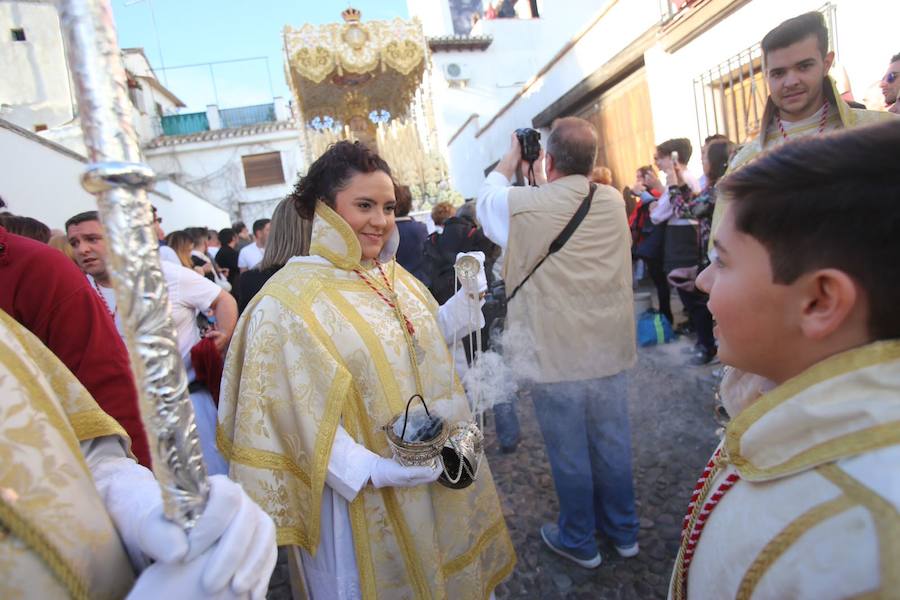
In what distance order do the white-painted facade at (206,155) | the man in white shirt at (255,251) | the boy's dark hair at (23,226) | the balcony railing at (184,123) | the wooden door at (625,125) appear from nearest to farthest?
the boy's dark hair at (23,226), the man in white shirt at (255,251), the wooden door at (625,125), the white-painted facade at (206,155), the balcony railing at (184,123)

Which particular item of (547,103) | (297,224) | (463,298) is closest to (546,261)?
(463,298)

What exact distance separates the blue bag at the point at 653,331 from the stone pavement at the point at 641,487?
273 millimetres

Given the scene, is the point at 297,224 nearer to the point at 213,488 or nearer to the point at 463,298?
the point at 463,298

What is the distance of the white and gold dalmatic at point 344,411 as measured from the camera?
1461 mm

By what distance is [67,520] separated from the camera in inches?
25.0

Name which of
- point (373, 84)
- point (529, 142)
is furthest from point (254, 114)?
point (529, 142)

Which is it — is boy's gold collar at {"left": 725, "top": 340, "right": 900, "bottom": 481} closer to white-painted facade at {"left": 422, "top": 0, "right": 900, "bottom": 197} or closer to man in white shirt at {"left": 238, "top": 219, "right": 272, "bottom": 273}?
white-painted facade at {"left": 422, "top": 0, "right": 900, "bottom": 197}

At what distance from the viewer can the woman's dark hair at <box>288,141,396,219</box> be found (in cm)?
169

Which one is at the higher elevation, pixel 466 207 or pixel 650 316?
pixel 466 207

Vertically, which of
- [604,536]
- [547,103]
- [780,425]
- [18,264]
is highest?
[547,103]

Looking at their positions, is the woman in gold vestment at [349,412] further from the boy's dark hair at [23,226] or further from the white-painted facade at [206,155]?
the white-painted facade at [206,155]

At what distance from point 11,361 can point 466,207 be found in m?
4.06

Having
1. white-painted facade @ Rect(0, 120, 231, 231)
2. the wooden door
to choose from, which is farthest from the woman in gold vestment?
the wooden door

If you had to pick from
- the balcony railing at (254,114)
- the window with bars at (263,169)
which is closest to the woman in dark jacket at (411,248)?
the window with bars at (263,169)
